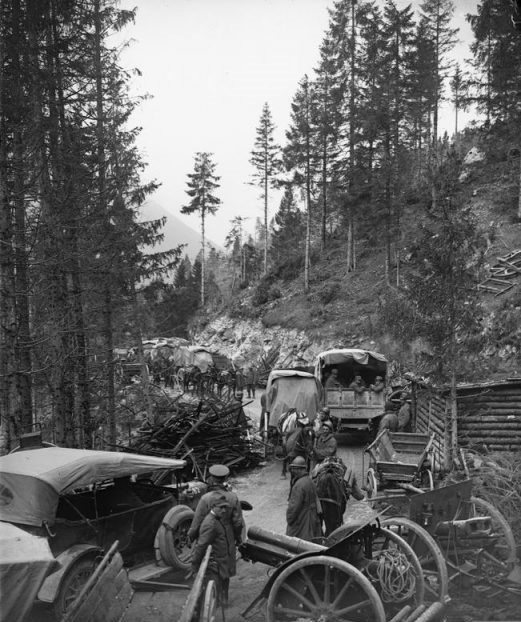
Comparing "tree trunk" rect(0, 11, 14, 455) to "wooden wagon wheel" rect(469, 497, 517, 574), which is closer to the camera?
"wooden wagon wheel" rect(469, 497, 517, 574)

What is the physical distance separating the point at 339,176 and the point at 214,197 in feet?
51.0

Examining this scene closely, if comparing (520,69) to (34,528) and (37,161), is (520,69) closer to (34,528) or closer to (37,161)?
(37,161)

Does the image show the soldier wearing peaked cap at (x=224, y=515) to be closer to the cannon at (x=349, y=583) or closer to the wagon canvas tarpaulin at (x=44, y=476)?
the cannon at (x=349, y=583)

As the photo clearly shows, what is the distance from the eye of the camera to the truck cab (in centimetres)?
1652

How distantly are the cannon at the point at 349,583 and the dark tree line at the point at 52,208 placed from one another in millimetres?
6148

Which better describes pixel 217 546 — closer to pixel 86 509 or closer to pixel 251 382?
pixel 86 509

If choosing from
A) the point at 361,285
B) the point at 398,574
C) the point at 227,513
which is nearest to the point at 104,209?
the point at 227,513

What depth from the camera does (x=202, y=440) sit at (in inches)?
560

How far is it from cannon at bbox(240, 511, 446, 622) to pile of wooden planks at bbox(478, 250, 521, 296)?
20159mm

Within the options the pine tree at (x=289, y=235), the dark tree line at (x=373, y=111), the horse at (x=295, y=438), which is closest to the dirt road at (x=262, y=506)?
the horse at (x=295, y=438)

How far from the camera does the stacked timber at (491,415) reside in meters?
12.3

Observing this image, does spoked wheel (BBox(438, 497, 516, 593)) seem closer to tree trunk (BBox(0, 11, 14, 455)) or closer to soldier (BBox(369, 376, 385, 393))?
tree trunk (BBox(0, 11, 14, 455))

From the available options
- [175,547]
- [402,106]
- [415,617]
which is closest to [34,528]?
[175,547]

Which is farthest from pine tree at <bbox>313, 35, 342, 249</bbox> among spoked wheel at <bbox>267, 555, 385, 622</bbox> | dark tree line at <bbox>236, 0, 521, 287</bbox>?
spoked wheel at <bbox>267, 555, 385, 622</bbox>
